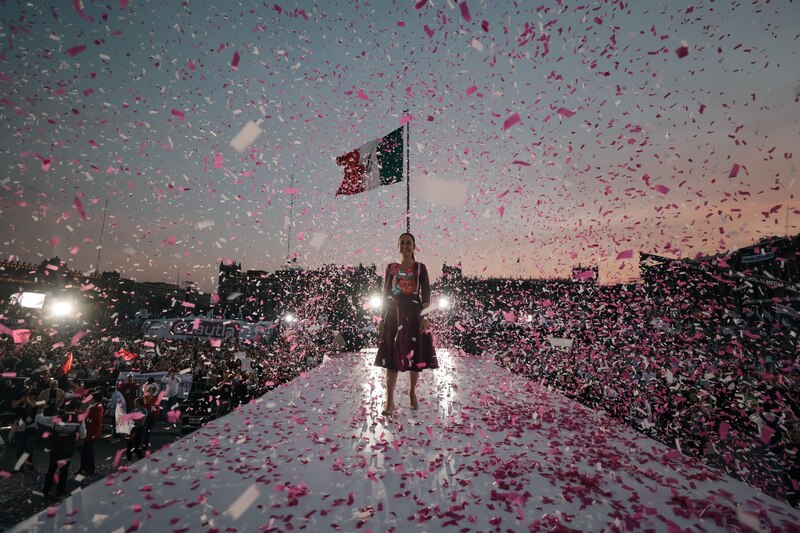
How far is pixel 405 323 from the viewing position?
5742 millimetres

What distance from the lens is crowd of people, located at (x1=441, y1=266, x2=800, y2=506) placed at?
5902 millimetres

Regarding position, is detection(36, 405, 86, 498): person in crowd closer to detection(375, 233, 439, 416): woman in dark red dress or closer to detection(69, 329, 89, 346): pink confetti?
detection(375, 233, 439, 416): woman in dark red dress

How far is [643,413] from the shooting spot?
7.37 meters

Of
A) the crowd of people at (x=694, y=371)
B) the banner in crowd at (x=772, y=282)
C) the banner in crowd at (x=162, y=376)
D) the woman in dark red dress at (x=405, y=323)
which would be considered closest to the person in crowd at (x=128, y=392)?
the banner in crowd at (x=162, y=376)

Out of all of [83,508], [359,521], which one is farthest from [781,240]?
[83,508]

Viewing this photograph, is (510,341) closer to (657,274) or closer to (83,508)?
(657,274)

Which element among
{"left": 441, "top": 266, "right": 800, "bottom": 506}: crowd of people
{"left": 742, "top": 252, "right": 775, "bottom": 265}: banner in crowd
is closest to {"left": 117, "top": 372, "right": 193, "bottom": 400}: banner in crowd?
{"left": 441, "top": 266, "right": 800, "bottom": 506}: crowd of people

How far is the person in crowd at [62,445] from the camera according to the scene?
617 cm

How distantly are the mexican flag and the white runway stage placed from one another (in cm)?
839

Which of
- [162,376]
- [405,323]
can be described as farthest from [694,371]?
[162,376]

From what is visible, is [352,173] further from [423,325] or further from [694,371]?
[694,371]

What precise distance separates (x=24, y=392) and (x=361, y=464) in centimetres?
871

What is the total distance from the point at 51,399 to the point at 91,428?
1302 mm

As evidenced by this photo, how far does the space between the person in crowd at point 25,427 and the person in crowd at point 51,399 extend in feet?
1.45
